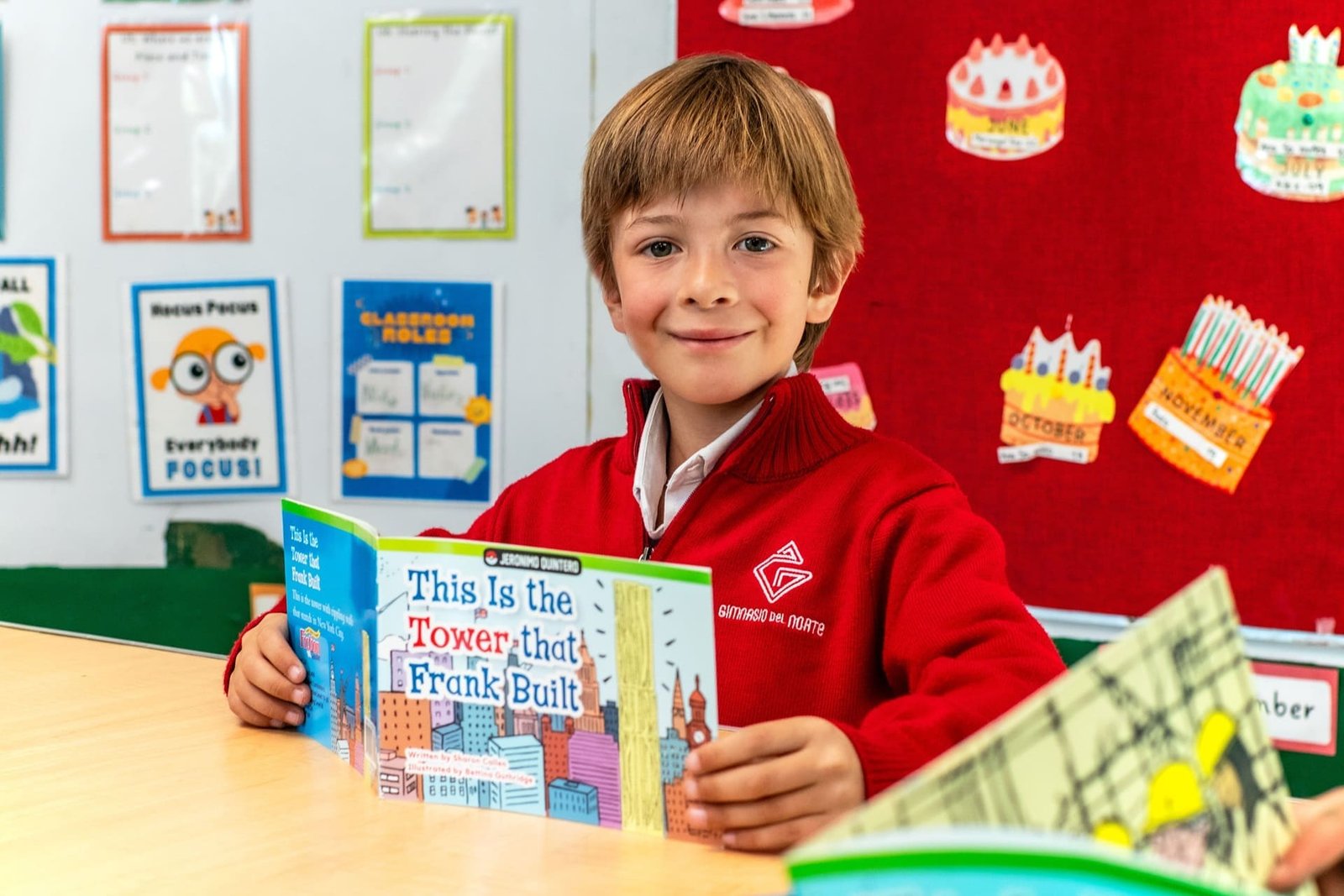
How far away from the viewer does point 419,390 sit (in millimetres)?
2199

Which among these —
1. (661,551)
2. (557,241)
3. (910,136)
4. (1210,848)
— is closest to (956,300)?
(910,136)

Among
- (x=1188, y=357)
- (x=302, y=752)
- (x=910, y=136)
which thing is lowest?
(x=302, y=752)

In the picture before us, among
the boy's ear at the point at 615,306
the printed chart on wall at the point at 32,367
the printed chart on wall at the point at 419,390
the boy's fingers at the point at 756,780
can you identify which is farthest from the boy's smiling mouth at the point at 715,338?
the printed chart on wall at the point at 32,367

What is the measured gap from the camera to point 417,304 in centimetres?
219

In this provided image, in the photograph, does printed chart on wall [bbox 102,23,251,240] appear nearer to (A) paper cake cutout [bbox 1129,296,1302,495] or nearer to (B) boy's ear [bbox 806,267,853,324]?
(B) boy's ear [bbox 806,267,853,324]

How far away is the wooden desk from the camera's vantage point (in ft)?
2.56

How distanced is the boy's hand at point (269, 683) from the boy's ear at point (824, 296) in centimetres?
59

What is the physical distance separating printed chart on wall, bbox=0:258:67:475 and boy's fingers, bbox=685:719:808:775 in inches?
70.6

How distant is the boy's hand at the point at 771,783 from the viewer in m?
0.81

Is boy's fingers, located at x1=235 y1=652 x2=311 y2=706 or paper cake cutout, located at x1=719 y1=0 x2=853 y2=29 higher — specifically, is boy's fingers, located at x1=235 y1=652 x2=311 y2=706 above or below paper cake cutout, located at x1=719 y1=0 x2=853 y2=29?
below

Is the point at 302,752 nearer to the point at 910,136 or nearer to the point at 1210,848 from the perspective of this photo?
the point at 1210,848

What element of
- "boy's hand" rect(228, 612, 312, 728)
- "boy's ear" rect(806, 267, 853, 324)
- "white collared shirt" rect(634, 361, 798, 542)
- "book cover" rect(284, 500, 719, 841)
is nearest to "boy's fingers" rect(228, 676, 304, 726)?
"boy's hand" rect(228, 612, 312, 728)

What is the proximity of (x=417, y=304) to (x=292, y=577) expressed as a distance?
3.74ft

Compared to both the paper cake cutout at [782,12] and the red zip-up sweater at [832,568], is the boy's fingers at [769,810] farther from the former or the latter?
the paper cake cutout at [782,12]
